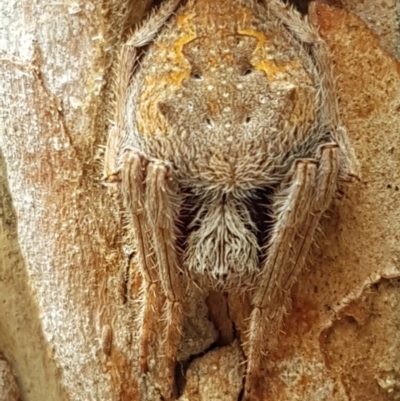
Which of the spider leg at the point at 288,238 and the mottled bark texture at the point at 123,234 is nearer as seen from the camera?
the spider leg at the point at 288,238

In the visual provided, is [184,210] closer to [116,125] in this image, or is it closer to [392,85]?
[116,125]

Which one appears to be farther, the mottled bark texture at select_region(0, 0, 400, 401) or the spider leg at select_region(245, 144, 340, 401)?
the mottled bark texture at select_region(0, 0, 400, 401)

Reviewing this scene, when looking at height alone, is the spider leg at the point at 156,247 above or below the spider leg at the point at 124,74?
below

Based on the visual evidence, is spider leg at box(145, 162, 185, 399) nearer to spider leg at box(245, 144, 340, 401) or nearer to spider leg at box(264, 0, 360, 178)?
spider leg at box(245, 144, 340, 401)

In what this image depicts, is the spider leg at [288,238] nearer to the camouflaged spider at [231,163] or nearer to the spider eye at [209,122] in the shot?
the camouflaged spider at [231,163]

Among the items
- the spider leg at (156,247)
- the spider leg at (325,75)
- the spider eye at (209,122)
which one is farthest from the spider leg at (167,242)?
the spider leg at (325,75)

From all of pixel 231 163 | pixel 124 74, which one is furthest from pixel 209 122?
pixel 124 74

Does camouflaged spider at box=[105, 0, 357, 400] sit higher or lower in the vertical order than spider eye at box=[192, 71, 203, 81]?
lower

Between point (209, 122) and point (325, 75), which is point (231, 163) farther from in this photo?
point (325, 75)

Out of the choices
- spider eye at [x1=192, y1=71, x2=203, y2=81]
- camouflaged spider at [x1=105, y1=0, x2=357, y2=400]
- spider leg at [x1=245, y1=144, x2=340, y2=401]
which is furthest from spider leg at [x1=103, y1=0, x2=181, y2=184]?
spider leg at [x1=245, y1=144, x2=340, y2=401]
